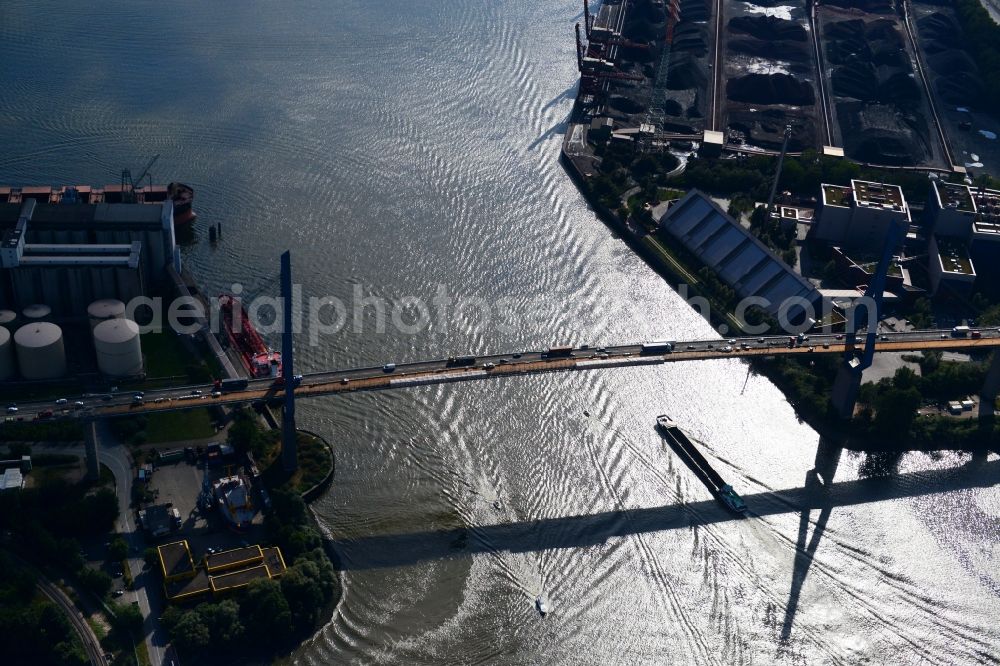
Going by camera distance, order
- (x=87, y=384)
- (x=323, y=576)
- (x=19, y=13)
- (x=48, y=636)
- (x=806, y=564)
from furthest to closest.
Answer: (x=19, y=13), (x=87, y=384), (x=806, y=564), (x=323, y=576), (x=48, y=636)

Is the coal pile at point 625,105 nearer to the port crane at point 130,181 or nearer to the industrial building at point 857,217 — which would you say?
the industrial building at point 857,217

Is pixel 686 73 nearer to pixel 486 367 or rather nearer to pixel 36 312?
pixel 486 367

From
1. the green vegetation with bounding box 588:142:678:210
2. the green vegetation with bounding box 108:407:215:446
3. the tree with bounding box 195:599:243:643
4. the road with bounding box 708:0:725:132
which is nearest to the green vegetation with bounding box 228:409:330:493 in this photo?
the green vegetation with bounding box 108:407:215:446

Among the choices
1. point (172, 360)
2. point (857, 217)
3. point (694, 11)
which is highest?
point (694, 11)

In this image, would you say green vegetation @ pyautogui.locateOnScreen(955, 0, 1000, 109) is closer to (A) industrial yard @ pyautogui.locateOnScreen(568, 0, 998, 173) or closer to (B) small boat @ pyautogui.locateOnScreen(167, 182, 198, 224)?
(A) industrial yard @ pyautogui.locateOnScreen(568, 0, 998, 173)

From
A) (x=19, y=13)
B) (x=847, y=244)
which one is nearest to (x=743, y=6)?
(x=847, y=244)

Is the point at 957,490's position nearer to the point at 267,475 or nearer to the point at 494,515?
the point at 494,515

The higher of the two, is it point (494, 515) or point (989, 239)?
point (989, 239)

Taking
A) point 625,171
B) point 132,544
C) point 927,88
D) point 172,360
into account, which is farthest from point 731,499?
point 927,88
